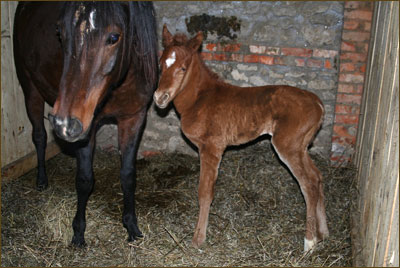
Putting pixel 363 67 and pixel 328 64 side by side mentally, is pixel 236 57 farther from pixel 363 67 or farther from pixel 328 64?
pixel 363 67

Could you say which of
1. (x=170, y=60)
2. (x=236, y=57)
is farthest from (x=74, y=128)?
(x=236, y=57)

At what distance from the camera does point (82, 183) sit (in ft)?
11.1

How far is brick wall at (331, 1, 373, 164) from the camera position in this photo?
14.3 ft

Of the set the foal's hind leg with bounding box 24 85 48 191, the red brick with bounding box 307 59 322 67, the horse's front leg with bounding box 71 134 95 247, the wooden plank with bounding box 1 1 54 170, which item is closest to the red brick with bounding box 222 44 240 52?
the red brick with bounding box 307 59 322 67

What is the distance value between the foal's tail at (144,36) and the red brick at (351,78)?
2.40m

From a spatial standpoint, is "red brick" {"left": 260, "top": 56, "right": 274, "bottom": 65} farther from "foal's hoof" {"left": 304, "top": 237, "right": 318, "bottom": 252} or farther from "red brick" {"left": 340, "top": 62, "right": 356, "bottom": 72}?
"foal's hoof" {"left": 304, "top": 237, "right": 318, "bottom": 252}

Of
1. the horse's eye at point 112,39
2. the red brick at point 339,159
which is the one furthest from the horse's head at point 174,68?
the red brick at point 339,159

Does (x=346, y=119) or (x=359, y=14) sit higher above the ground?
(x=359, y=14)

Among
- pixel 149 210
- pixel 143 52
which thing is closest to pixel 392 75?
pixel 143 52

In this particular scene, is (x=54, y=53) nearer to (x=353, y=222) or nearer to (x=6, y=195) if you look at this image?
(x=6, y=195)

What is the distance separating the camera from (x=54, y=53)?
343cm

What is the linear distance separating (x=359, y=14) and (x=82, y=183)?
350cm

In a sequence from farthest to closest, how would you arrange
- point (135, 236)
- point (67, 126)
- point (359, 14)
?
1. point (359, 14)
2. point (135, 236)
3. point (67, 126)

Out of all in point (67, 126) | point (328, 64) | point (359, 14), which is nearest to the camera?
point (67, 126)
